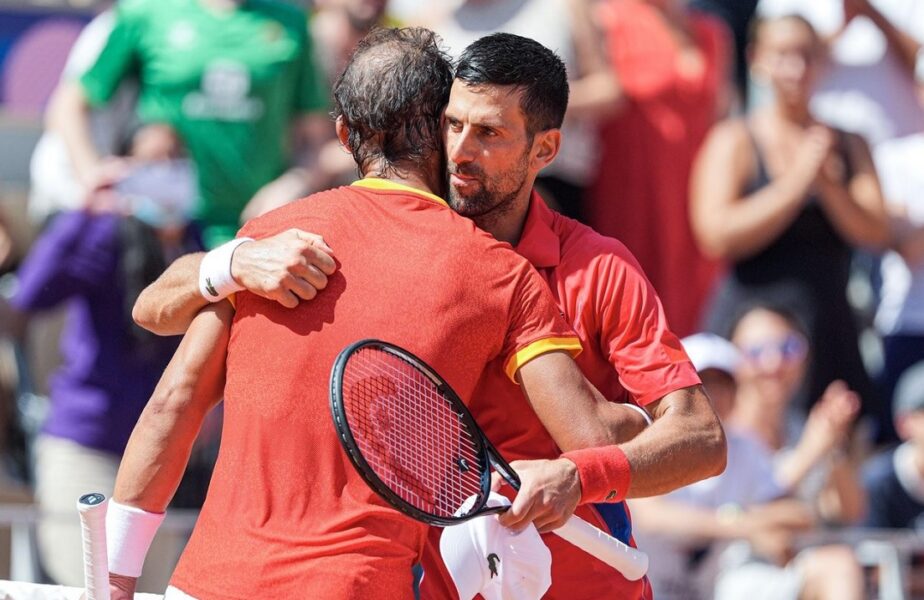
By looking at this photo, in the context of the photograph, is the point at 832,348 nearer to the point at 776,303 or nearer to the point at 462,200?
the point at 776,303

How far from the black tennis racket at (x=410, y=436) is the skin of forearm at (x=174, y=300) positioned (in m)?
0.50

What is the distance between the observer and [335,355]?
316 centimetres

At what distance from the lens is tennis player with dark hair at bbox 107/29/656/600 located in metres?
3.12

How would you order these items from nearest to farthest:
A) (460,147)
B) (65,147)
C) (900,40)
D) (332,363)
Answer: (332,363)
(460,147)
(65,147)
(900,40)

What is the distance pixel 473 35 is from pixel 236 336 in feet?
11.9

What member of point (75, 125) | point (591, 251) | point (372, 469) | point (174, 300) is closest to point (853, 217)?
point (75, 125)

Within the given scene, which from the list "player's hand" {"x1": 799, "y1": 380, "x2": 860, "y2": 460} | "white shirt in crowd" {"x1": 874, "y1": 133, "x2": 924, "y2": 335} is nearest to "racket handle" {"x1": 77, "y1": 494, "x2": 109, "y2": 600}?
"player's hand" {"x1": 799, "y1": 380, "x2": 860, "y2": 460}

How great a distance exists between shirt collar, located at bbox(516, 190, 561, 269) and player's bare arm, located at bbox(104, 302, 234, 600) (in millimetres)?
667

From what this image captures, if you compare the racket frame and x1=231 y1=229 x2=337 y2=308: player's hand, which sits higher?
x1=231 y1=229 x2=337 y2=308: player's hand

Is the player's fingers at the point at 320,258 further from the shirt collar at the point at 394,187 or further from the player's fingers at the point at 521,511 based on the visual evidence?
the player's fingers at the point at 521,511

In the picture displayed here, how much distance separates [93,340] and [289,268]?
132 inches

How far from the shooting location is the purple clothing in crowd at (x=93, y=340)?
6.25 m

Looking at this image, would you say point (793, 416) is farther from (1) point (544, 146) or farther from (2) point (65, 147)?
(1) point (544, 146)

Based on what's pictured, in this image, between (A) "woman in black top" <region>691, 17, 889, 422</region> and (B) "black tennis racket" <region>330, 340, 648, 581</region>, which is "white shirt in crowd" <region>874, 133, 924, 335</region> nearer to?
(A) "woman in black top" <region>691, 17, 889, 422</region>
